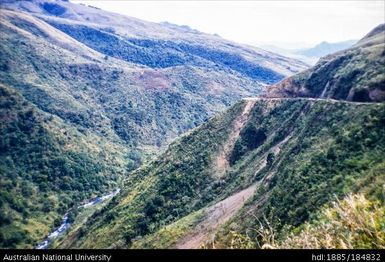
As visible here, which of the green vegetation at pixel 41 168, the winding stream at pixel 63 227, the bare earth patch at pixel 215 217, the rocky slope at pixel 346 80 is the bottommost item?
the winding stream at pixel 63 227

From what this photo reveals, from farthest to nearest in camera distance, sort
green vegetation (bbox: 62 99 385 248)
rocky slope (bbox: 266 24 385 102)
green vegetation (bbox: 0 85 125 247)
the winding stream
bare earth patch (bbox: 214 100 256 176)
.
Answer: green vegetation (bbox: 0 85 125 247), the winding stream, bare earth patch (bbox: 214 100 256 176), rocky slope (bbox: 266 24 385 102), green vegetation (bbox: 62 99 385 248)

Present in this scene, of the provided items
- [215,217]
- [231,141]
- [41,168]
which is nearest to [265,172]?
[215,217]

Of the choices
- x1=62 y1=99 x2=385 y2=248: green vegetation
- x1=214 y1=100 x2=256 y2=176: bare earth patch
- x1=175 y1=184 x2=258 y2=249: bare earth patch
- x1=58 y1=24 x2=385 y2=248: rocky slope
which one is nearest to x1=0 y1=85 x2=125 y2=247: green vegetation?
x1=58 y1=24 x2=385 y2=248: rocky slope

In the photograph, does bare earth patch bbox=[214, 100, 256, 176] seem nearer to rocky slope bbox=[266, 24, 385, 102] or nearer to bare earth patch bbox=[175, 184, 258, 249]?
rocky slope bbox=[266, 24, 385, 102]

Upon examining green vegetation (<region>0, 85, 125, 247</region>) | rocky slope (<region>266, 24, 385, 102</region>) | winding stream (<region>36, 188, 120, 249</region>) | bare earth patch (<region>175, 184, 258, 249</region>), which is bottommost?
winding stream (<region>36, 188, 120, 249</region>)

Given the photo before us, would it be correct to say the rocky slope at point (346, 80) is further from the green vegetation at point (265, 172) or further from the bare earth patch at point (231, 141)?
the bare earth patch at point (231, 141)

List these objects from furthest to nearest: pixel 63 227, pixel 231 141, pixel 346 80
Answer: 1. pixel 63 227
2. pixel 231 141
3. pixel 346 80

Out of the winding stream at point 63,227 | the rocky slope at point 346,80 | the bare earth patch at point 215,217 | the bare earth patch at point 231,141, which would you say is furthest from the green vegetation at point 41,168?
the rocky slope at point 346,80

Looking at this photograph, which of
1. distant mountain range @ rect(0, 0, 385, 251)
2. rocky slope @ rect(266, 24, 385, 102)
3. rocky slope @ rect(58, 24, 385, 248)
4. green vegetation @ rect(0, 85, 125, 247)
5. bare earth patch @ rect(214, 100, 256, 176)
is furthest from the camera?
green vegetation @ rect(0, 85, 125, 247)

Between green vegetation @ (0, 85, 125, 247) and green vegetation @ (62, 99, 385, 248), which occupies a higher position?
green vegetation @ (62, 99, 385, 248)

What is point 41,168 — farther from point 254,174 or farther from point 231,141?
point 254,174

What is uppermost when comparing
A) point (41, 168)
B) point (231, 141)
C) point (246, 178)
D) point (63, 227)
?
point (231, 141)
